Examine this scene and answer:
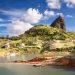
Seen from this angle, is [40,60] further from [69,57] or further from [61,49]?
[61,49]

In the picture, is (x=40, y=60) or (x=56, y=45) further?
(x=56, y=45)

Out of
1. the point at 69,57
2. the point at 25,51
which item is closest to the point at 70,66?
the point at 69,57

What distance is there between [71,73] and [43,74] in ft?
19.9

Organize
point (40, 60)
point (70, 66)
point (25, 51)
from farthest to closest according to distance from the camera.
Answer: point (25, 51), point (40, 60), point (70, 66)

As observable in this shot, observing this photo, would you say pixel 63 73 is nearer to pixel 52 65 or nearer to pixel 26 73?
pixel 26 73

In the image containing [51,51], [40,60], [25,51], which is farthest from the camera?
[25,51]

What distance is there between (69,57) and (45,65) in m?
7.00

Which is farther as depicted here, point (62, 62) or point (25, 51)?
point (25, 51)

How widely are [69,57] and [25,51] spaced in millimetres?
73400

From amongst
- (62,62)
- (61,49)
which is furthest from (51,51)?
(62,62)

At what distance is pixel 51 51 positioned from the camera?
363ft

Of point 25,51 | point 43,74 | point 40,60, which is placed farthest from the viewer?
point 25,51

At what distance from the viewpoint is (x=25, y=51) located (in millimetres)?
140125

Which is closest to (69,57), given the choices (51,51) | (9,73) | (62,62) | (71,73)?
(62,62)
